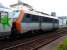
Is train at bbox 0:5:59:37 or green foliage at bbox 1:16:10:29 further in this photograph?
train at bbox 0:5:59:37

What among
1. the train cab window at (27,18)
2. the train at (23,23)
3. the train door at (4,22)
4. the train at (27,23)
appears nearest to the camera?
the train door at (4,22)

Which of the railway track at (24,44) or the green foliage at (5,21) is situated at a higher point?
the green foliage at (5,21)

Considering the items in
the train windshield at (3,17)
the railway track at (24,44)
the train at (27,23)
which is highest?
the train windshield at (3,17)

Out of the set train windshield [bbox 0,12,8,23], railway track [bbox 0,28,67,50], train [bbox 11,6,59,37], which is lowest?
railway track [bbox 0,28,67,50]

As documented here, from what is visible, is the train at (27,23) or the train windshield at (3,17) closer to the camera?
the train windshield at (3,17)

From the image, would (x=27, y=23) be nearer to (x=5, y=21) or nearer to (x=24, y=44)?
(x=5, y=21)

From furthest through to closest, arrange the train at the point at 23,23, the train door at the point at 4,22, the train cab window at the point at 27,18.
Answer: the train cab window at the point at 27,18 → the train at the point at 23,23 → the train door at the point at 4,22

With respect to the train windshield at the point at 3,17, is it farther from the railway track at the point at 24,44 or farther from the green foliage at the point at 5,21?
the railway track at the point at 24,44

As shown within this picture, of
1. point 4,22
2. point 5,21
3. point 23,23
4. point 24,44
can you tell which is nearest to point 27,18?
point 23,23

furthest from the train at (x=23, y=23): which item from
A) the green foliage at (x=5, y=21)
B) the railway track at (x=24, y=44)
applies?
the railway track at (x=24, y=44)

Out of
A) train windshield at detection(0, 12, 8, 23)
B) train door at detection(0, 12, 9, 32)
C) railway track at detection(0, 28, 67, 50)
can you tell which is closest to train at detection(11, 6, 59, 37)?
railway track at detection(0, 28, 67, 50)

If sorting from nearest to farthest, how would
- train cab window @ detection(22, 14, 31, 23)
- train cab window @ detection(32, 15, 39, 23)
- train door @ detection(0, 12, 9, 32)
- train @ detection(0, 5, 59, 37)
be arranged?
train door @ detection(0, 12, 9, 32)
train @ detection(0, 5, 59, 37)
train cab window @ detection(22, 14, 31, 23)
train cab window @ detection(32, 15, 39, 23)

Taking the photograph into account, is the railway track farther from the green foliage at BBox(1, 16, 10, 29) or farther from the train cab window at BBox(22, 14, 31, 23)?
the train cab window at BBox(22, 14, 31, 23)

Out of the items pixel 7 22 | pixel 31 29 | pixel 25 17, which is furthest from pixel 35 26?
pixel 7 22
